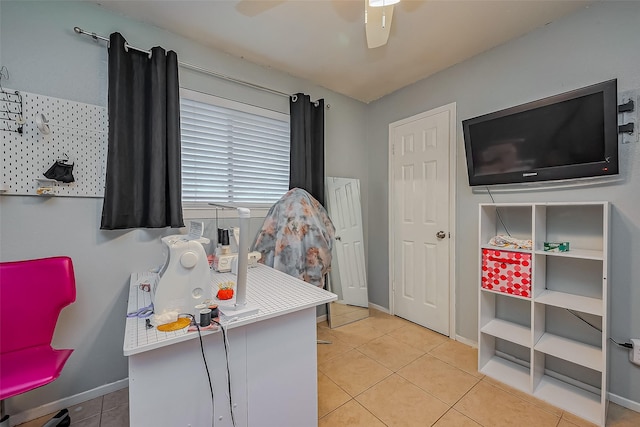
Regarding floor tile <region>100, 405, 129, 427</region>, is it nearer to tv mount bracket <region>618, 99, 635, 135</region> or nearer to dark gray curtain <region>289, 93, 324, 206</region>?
dark gray curtain <region>289, 93, 324, 206</region>

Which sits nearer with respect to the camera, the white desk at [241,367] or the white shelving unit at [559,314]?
the white desk at [241,367]

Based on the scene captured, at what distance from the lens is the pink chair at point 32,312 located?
4.30ft

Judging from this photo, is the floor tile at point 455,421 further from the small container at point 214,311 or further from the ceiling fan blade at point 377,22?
the ceiling fan blade at point 377,22

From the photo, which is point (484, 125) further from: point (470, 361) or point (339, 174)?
point (470, 361)

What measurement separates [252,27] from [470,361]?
308 cm

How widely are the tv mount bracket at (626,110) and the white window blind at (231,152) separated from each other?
7.85 ft

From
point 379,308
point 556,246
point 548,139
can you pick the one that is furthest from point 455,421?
point 548,139

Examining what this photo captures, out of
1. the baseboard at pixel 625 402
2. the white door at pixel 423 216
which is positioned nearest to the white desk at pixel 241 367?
the white door at pixel 423 216

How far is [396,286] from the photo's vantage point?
2996 millimetres

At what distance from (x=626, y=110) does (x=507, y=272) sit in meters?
1.19

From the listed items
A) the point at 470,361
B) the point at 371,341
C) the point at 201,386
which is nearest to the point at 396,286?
the point at 371,341

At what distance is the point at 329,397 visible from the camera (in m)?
1.73

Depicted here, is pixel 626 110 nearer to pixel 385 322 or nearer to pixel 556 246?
pixel 556 246

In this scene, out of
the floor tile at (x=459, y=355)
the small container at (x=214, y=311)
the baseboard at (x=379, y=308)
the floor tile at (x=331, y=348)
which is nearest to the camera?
the small container at (x=214, y=311)
